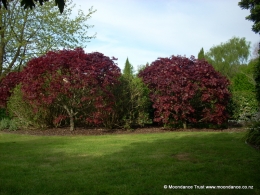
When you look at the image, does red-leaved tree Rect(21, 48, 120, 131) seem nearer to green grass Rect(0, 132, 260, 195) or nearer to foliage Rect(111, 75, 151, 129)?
foliage Rect(111, 75, 151, 129)

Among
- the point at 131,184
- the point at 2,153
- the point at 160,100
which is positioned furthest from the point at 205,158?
the point at 160,100

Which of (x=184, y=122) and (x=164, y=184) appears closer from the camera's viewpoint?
(x=164, y=184)

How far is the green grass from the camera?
4309 millimetres

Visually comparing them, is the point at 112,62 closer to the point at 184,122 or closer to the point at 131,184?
the point at 184,122

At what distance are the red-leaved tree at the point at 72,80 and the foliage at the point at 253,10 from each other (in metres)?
5.30

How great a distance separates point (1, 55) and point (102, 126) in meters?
9.11

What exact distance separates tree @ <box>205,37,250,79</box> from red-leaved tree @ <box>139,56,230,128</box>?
32816 mm

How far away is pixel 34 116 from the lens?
13.4m

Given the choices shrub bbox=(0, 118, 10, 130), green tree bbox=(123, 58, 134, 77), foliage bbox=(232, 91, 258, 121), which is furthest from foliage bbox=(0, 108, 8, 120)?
foliage bbox=(232, 91, 258, 121)

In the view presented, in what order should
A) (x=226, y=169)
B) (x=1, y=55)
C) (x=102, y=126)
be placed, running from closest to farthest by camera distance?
(x=226, y=169) → (x=102, y=126) → (x=1, y=55)

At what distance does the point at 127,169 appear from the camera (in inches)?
210

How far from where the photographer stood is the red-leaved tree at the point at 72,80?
1145cm

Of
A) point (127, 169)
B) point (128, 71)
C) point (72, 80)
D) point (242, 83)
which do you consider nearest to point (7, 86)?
point (72, 80)

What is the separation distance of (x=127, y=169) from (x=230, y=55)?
43.6 metres
